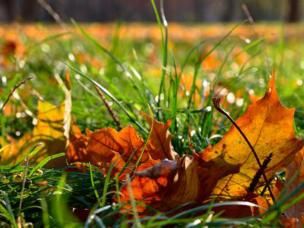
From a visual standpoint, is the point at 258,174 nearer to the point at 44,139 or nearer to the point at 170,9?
the point at 44,139

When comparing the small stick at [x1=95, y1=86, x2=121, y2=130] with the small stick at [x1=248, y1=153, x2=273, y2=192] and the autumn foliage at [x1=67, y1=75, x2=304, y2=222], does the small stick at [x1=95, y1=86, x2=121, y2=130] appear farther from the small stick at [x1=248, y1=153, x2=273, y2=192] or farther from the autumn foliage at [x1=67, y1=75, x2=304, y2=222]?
the small stick at [x1=248, y1=153, x2=273, y2=192]

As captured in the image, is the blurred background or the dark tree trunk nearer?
the dark tree trunk

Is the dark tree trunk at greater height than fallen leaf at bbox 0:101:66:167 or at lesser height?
greater

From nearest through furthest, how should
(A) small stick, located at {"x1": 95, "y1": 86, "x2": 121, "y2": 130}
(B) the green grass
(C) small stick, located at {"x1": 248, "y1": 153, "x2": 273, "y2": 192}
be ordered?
(B) the green grass → (C) small stick, located at {"x1": 248, "y1": 153, "x2": 273, "y2": 192} → (A) small stick, located at {"x1": 95, "y1": 86, "x2": 121, "y2": 130}

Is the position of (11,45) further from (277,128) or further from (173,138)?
(277,128)

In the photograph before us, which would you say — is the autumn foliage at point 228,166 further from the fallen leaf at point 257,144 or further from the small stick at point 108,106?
the small stick at point 108,106

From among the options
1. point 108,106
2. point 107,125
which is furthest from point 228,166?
point 107,125

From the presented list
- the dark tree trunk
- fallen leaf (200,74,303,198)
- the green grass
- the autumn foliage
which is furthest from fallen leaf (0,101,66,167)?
the dark tree trunk

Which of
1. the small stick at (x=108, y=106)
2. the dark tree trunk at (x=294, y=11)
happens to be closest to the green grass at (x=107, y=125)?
the small stick at (x=108, y=106)
